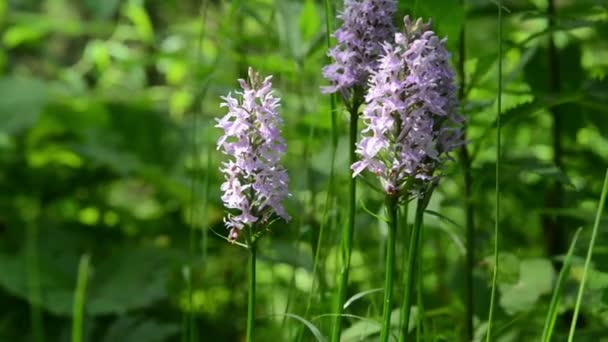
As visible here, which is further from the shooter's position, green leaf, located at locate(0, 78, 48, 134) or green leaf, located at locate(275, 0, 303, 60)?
green leaf, located at locate(0, 78, 48, 134)

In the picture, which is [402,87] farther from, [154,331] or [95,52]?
[95,52]

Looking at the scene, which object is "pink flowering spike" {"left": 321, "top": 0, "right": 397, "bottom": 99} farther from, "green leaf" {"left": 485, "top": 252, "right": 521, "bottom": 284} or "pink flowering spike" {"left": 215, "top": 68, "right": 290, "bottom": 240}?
"green leaf" {"left": 485, "top": 252, "right": 521, "bottom": 284}

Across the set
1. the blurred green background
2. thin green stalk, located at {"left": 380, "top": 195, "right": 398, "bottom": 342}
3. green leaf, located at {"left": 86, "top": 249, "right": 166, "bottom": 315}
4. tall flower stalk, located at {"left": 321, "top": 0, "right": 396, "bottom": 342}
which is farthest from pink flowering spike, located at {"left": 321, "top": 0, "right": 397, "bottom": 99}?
green leaf, located at {"left": 86, "top": 249, "right": 166, "bottom": 315}

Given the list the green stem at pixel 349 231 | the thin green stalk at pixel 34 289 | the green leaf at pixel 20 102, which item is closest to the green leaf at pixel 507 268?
the green stem at pixel 349 231

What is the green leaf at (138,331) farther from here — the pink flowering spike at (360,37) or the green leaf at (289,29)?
the pink flowering spike at (360,37)

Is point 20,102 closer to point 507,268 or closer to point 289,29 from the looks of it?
point 289,29

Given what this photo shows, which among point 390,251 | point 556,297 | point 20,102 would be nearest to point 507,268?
point 556,297

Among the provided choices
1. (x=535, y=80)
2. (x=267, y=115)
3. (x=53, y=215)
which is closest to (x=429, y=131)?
(x=267, y=115)
